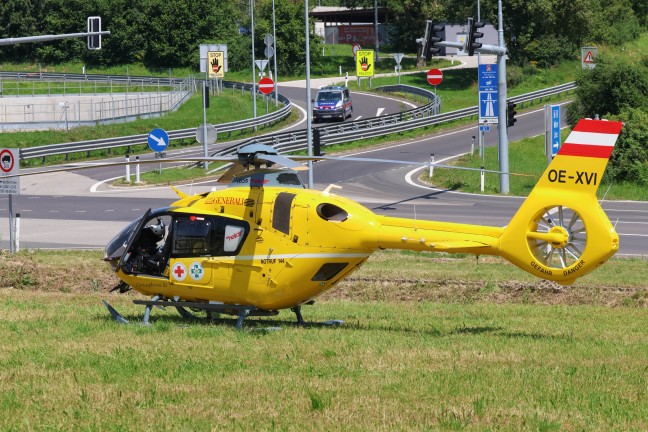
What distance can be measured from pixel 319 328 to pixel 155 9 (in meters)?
77.1

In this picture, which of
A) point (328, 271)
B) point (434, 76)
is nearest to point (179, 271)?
point (328, 271)

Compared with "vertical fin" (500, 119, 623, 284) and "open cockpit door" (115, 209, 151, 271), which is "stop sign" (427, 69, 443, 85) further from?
"vertical fin" (500, 119, 623, 284)

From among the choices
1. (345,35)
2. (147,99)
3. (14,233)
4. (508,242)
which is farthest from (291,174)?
(345,35)

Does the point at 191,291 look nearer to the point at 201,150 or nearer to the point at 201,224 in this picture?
the point at 201,224

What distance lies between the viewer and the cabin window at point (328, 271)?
50.0ft

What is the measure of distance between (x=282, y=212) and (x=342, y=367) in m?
3.69

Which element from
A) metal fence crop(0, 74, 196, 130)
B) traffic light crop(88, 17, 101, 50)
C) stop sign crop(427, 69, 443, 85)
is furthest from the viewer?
stop sign crop(427, 69, 443, 85)

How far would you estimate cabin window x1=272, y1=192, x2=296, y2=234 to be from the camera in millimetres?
15344

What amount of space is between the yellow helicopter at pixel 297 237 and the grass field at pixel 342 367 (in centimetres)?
70

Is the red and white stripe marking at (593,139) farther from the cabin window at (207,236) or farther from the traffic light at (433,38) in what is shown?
the traffic light at (433,38)

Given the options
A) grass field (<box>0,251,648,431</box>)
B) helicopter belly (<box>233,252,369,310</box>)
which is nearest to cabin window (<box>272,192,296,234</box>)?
helicopter belly (<box>233,252,369,310</box>)

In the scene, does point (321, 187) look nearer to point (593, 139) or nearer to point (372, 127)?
point (372, 127)

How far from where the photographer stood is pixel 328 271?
15289 millimetres

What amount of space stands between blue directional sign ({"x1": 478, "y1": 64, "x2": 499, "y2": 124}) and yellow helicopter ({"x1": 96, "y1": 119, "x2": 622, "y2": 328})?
993 inches
